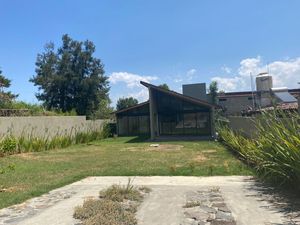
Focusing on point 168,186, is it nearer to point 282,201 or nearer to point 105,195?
point 105,195

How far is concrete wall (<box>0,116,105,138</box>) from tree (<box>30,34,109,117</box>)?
45.5ft

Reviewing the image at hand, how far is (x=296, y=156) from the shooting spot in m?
6.87

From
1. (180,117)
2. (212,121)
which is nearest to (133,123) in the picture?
(180,117)

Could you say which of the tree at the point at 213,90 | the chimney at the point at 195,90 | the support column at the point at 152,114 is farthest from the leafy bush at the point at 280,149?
the tree at the point at 213,90

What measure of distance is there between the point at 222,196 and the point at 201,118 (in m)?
23.4

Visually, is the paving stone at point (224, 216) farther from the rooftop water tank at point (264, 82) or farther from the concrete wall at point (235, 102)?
the concrete wall at point (235, 102)

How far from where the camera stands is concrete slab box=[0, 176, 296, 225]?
242 inches

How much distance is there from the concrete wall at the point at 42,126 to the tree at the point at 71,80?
545 inches

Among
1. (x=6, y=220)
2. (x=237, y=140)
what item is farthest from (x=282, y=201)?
(x=237, y=140)

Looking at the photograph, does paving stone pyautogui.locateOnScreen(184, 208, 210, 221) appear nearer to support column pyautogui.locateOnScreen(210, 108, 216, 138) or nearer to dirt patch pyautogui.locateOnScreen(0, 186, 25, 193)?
dirt patch pyautogui.locateOnScreen(0, 186, 25, 193)

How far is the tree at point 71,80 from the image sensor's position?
147 ft

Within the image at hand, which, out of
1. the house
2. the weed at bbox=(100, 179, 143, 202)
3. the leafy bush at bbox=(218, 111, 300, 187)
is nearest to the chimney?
the house

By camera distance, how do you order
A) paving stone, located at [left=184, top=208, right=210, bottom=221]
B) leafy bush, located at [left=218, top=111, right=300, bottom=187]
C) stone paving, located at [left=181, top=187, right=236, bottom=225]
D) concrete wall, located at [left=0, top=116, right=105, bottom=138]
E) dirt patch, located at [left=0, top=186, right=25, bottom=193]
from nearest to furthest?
stone paving, located at [left=181, top=187, right=236, bottom=225] < paving stone, located at [left=184, top=208, right=210, bottom=221] < leafy bush, located at [left=218, top=111, right=300, bottom=187] < dirt patch, located at [left=0, top=186, right=25, bottom=193] < concrete wall, located at [left=0, top=116, right=105, bottom=138]

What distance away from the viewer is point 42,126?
75.8 ft
